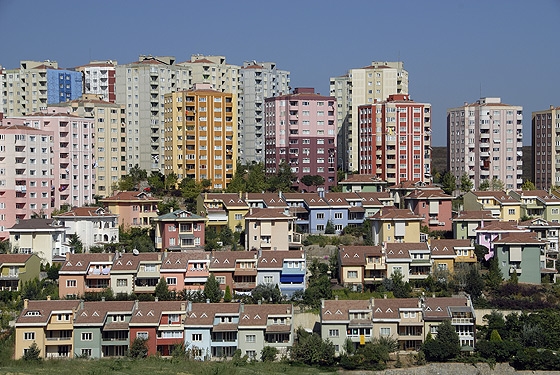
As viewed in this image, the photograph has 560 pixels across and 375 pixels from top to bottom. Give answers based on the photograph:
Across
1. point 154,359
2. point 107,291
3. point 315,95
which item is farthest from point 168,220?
point 315,95

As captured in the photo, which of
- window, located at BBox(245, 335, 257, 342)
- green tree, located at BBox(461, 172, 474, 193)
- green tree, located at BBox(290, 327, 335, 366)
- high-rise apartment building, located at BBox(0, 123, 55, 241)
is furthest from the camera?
green tree, located at BBox(461, 172, 474, 193)

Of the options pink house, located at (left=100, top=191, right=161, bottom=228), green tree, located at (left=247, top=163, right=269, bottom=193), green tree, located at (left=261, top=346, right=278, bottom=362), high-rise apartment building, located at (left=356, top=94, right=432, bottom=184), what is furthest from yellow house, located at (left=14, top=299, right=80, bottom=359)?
high-rise apartment building, located at (left=356, top=94, right=432, bottom=184)

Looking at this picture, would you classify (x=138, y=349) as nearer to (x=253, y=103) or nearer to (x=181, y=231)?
(x=181, y=231)

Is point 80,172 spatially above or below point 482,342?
above

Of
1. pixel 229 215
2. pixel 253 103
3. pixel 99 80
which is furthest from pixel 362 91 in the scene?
pixel 229 215

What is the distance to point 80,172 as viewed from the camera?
29.4m

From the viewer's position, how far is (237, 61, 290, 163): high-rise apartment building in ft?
123

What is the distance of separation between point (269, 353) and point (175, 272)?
316cm

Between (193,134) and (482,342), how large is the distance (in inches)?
548

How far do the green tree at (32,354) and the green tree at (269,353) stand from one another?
12.2 feet

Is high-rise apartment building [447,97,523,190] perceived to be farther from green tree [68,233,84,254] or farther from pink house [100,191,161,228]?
A: green tree [68,233,84,254]

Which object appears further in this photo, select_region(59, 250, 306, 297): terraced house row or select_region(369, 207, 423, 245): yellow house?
select_region(369, 207, 423, 245): yellow house

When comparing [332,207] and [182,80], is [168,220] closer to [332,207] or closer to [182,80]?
[332,207]

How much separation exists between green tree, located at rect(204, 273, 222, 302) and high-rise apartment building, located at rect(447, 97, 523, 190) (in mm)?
14463
